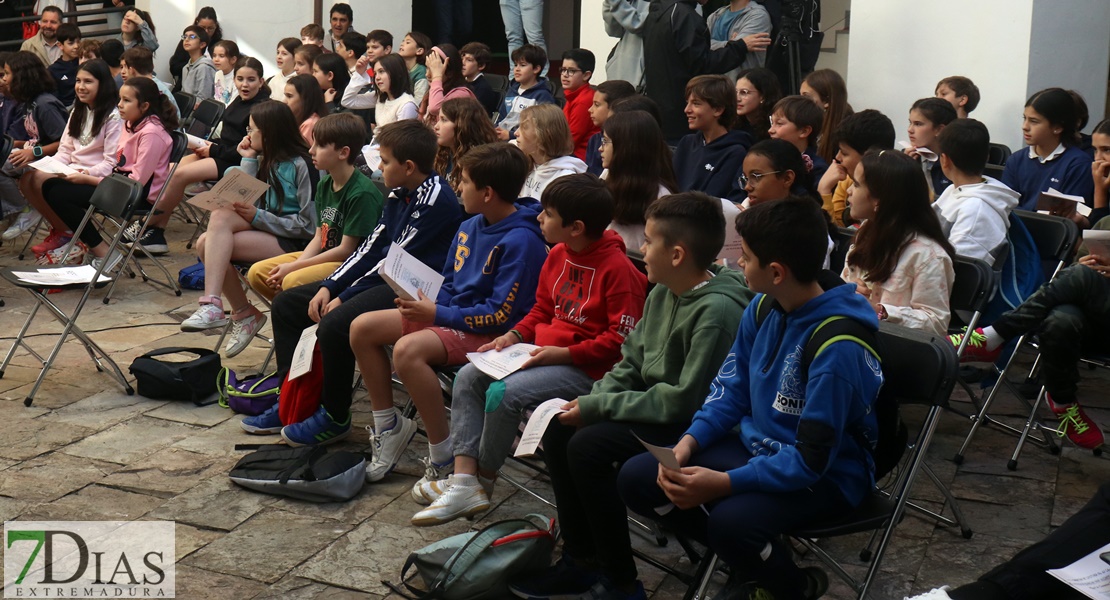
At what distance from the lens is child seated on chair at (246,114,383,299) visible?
5168 millimetres

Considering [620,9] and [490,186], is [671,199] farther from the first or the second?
[620,9]

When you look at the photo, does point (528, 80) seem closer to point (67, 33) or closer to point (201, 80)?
point (201, 80)

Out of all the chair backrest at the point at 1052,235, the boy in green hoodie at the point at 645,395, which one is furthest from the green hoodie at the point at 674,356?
the chair backrest at the point at 1052,235

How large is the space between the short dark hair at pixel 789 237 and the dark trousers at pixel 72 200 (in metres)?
5.47

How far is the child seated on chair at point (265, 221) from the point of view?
578 centimetres

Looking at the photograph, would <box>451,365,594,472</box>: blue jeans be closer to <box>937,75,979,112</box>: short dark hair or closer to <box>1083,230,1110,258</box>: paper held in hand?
<box>1083,230,1110,258</box>: paper held in hand

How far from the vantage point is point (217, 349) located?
567 cm

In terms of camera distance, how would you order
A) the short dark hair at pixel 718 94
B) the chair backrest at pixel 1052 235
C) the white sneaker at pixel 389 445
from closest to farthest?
the white sneaker at pixel 389 445, the chair backrest at pixel 1052 235, the short dark hair at pixel 718 94

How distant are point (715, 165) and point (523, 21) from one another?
5.94 m

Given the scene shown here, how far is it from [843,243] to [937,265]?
0.57 meters

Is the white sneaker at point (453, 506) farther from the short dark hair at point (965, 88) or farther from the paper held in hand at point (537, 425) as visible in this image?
the short dark hair at point (965, 88)

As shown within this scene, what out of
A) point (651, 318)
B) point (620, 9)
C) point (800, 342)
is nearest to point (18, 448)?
point (651, 318)

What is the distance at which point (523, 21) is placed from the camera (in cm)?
1093

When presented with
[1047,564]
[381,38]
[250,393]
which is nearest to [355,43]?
[381,38]
